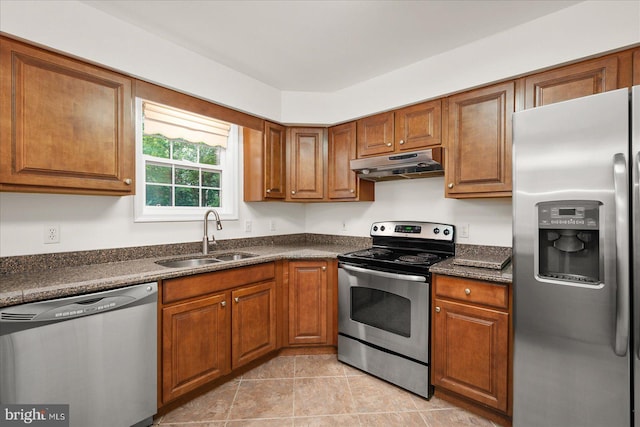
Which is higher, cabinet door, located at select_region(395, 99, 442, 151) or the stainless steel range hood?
cabinet door, located at select_region(395, 99, 442, 151)

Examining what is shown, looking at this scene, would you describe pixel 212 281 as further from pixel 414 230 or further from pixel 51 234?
pixel 414 230

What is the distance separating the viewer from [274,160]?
9.57 feet

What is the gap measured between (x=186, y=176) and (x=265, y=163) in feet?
2.36

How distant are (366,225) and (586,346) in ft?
6.45

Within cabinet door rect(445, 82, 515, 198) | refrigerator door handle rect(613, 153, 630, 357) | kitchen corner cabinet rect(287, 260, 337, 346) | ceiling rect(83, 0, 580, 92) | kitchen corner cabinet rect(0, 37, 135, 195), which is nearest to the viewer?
refrigerator door handle rect(613, 153, 630, 357)

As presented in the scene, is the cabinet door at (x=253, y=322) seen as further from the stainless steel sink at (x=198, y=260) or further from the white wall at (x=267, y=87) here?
the white wall at (x=267, y=87)

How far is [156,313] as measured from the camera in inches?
68.0

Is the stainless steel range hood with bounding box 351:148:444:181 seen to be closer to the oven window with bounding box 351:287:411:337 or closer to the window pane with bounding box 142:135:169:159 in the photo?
the oven window with bounding box 351:287:411:337

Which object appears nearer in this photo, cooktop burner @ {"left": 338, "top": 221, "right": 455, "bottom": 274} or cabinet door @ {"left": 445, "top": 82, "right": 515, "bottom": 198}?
cabinet door @ {"left": 445, "top": 82, "right": 515, "bottom": 198}

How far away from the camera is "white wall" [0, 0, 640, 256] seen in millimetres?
1667

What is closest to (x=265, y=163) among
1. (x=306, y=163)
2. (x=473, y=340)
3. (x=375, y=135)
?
(x=306, y=163)

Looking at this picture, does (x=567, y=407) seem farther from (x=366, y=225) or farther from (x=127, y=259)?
(x=127, y=259)

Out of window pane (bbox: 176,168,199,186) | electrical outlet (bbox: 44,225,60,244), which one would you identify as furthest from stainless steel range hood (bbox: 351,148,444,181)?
electrical outlet (bbox: 44,225,60,244)

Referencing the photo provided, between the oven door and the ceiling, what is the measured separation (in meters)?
1.69
